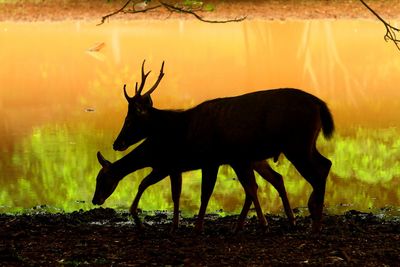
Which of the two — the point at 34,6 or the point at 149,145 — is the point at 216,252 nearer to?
the point at 149,145

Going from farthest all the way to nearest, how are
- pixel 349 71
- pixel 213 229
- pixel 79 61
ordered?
pixel 79 61 → pixel 349 71 → pixel 213 229

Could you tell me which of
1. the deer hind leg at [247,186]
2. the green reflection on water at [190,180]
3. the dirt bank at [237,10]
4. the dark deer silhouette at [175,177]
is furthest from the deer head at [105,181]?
the dirt bank at [237,10]

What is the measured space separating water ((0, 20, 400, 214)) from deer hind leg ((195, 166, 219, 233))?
229 cm

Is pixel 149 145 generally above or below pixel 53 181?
above

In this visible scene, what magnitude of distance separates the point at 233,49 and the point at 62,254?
2155 cm

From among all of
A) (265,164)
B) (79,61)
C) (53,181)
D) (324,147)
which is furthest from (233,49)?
(265,164)

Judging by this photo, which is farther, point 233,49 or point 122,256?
point 233,49

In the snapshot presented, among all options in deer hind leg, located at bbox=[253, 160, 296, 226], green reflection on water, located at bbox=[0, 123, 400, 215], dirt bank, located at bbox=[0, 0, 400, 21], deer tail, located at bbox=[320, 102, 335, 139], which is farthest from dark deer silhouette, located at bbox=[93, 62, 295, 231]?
dirt bank, located at bbox=[0, 0, 400, 21]

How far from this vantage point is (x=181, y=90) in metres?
20.6

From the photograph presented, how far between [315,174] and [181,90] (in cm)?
1246

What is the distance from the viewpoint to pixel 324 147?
14.3m

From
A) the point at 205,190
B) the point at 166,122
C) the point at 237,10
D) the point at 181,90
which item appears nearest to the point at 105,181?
the point at 166,122

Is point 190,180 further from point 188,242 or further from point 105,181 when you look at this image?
point 188,242

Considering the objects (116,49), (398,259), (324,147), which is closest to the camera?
(398,259)
